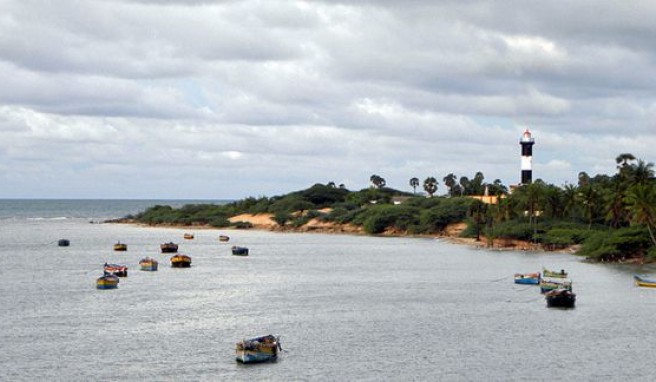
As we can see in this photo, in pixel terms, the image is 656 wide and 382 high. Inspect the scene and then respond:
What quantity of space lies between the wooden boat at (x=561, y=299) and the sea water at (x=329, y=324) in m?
1.29

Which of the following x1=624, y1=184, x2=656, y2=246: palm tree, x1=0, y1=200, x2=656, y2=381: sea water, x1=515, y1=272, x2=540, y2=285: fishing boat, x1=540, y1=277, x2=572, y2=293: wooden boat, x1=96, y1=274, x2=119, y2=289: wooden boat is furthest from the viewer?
x1=624, y1=184, x2=656, y2=246: palm tree

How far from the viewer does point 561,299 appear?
96.9m

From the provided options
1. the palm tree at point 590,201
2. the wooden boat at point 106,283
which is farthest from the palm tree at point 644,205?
the wooden boat at point 106,283

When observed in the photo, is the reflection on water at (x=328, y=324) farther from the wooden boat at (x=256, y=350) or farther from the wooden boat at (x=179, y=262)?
the wooden boat at (x=179, y=262)

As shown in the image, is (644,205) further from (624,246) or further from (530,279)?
(530,279)

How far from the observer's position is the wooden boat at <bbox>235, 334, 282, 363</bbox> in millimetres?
68125

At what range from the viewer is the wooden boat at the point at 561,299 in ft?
318

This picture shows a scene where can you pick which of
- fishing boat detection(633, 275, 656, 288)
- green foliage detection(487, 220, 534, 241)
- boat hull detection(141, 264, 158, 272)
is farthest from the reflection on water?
green foliage detection(487, 220, 534, 241)

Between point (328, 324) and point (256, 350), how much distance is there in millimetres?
18794

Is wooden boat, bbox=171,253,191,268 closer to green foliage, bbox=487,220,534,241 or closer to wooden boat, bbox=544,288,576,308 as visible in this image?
wooden boat, bbox=544,288,576,308

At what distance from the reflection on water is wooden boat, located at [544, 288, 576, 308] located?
1473 mm

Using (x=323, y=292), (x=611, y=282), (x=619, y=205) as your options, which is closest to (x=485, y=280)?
(x=611, y=282)

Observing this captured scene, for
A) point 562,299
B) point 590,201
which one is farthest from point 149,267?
point 590,201

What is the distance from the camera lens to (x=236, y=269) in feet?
481
